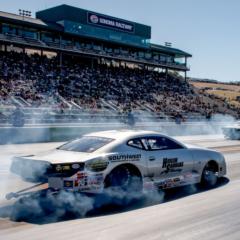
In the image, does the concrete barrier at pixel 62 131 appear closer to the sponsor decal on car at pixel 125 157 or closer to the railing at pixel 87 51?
the sponsor decal on car at pixel 125 157

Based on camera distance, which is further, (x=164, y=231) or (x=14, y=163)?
(x=14, y=163)

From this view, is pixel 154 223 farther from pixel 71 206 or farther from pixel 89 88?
pixel 89 88

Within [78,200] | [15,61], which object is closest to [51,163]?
[78,200]

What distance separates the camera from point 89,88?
39875 mm

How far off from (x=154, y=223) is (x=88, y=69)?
130 ft

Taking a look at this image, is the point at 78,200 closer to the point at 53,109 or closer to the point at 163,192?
the point at 163,192

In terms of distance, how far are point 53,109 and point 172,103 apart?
20.0 metres

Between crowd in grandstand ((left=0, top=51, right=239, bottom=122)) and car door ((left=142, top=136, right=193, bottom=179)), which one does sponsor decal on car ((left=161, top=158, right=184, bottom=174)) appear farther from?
crowd in grandstand ((left=0, top=51, right=239, bottom=122))

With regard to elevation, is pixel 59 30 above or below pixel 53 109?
above

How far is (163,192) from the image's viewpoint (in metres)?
8.52

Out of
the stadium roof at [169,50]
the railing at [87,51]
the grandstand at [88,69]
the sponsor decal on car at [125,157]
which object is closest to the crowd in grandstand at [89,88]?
the grandstand at [88,69]

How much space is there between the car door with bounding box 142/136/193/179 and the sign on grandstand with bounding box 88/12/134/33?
135ft

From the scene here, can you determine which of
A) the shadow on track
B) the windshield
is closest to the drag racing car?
the shadow on track

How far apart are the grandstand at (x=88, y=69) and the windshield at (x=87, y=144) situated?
17.2 meters
